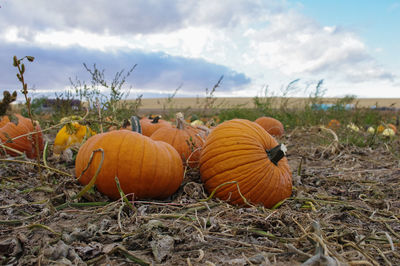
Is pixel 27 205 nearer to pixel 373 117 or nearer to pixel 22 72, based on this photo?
pixel 22 72

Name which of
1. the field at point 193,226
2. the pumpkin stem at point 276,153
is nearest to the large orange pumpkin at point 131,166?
the field at point 193,226

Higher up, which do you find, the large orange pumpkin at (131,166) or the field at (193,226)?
the large orange pumpkin at (131,166)

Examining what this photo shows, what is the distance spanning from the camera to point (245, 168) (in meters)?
2.52

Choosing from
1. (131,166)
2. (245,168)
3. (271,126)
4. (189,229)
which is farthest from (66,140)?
(271,126)

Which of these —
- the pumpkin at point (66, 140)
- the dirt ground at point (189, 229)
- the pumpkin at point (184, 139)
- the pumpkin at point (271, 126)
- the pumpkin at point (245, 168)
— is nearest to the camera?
the dirt ground at point (189, 229)

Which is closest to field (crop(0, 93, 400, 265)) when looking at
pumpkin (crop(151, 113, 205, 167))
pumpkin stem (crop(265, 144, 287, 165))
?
pumpkin (crop(151, 113, 205, 167))

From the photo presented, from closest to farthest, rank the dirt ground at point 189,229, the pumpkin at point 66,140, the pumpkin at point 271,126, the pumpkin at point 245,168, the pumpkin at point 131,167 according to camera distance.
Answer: the dirt ground at point 189,229 → the pumpkin at point 131,167 → the pumpkin at point 245,168 → the pumpkin at point 66,140 → the pumpkin at point 271,126

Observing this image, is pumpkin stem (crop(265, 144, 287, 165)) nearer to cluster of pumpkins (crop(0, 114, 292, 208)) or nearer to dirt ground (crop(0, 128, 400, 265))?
cluster of pumpkins (crop(0, 114, 292, 208))

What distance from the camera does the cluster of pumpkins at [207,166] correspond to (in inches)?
91.6

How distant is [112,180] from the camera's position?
2.30 m

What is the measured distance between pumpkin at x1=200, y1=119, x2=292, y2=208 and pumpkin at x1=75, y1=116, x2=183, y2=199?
1.09ft

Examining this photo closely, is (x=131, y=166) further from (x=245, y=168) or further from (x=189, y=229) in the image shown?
(x=245, y=168)

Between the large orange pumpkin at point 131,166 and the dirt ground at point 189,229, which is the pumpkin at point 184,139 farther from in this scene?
the large orange pumpkin at point 131,166

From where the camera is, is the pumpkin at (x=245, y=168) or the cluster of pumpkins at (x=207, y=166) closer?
the cluster of pumpkins at (x=207, y=166)
